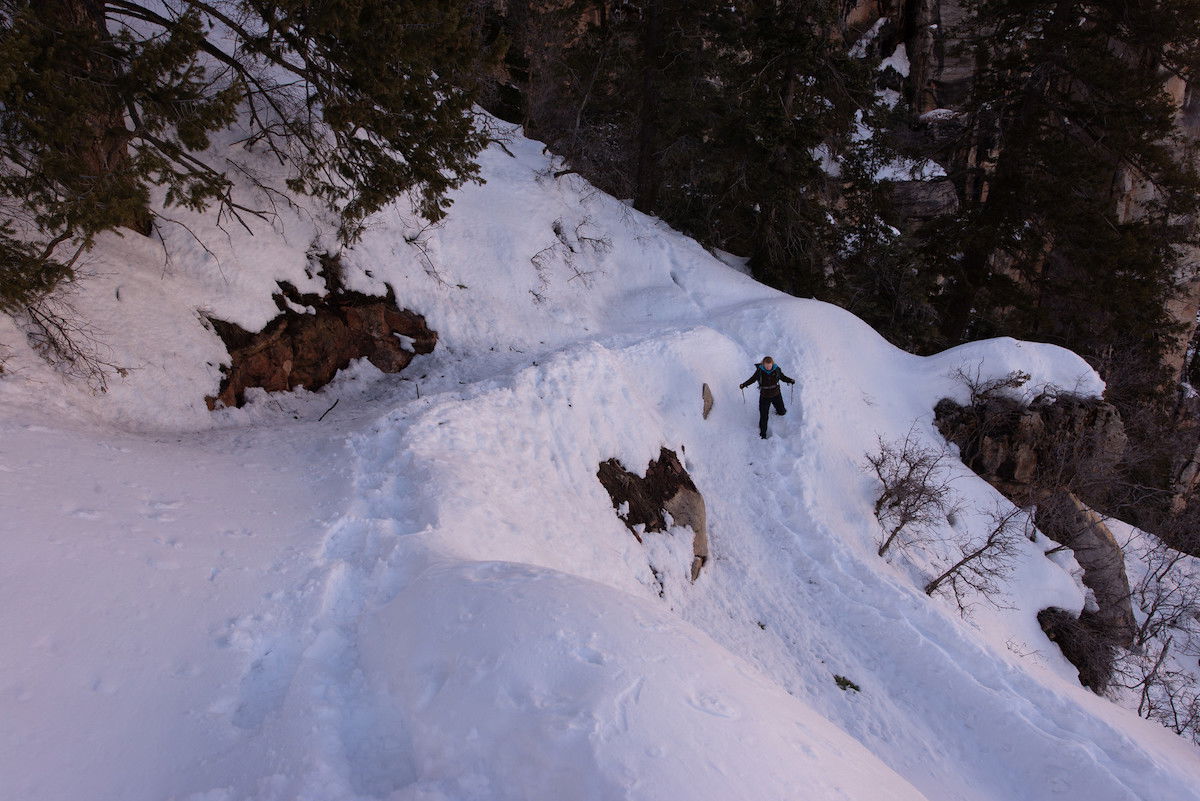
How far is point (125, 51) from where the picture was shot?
639cm

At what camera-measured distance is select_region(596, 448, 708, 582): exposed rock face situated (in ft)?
29.3

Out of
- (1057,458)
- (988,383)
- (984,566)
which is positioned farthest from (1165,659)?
(988,383)

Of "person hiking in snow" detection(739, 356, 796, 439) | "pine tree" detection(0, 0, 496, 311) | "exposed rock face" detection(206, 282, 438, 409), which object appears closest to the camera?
"pine tree" detection(0, 0, 496, 311)

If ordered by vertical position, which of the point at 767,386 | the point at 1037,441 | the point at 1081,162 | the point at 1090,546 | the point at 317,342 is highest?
the point at 1081,162

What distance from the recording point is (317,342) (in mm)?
9453

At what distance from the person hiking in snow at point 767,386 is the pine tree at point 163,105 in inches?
250

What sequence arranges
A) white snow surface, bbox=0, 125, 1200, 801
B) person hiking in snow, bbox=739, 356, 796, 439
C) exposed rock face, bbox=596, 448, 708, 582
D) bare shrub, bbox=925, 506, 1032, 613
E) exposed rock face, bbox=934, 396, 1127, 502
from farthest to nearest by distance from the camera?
exposed rock face, bbox=934, 396, 1127, 502 → person hiking in snow, bbox=739, 356, 796, 439 → bare shrub, bbox=925, 506, 1032, 613 → exposed rock face, bbox=596, 448, 708, 582 → white snow surface, bbox=0, 125, 1200, 801

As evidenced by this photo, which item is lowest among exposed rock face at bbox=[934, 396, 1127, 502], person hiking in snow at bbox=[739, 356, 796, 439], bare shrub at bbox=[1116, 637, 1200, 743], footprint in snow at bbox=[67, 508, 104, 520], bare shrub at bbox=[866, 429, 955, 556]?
footprint in snow at bbox=[67, 508, 104, 520]

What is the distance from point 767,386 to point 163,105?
9654 mm

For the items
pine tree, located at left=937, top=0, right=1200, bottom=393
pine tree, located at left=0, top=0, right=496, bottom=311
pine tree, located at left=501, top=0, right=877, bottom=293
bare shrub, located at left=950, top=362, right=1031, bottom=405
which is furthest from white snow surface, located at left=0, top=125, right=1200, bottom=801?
pine tree, located at left=937, top=0, right=1200, bottom=393

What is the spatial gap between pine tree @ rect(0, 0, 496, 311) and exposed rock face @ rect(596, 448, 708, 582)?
4.71m

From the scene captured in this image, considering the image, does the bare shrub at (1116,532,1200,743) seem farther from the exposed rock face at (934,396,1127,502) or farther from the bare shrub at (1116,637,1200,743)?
A: the exposed rock face at (934,396,1127,502)

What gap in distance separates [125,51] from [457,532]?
6227 millimetres

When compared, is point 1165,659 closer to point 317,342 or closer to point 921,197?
point 921,197
